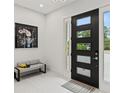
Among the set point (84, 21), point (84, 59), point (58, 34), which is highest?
point (84, 21)

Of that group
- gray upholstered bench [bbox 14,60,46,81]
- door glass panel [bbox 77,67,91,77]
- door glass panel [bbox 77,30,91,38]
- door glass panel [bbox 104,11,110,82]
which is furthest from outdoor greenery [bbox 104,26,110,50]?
gray upholstered bench [bbox 14,60,46,81]

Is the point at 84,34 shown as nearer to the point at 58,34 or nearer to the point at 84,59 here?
the point at 84,59

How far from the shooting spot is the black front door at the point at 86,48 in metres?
2.79

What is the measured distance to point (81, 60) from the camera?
3.22 meters

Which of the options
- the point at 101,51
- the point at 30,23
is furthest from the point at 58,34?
the point at 101,51

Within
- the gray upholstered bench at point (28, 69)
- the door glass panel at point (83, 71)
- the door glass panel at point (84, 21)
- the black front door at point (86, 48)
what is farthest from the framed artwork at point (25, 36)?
the door glass panel at point (83, 71)

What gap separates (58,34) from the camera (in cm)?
400

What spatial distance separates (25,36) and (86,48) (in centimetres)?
263

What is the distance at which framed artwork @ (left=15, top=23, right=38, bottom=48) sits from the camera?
146 inches

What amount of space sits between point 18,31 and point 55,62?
205 centimetres
